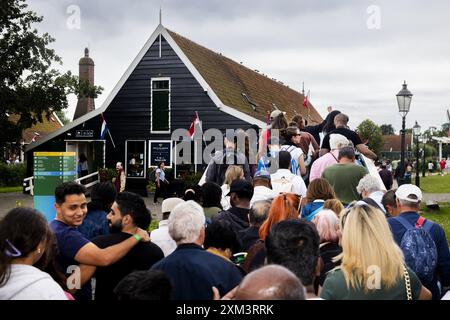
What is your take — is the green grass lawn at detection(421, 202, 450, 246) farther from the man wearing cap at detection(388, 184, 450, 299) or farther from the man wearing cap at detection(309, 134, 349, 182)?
the man wearing cap at detection(388, 184, 450, 299)

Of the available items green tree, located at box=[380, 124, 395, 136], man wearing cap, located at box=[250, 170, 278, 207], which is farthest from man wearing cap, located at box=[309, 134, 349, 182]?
green tree, located at box=[380, 124, 395, 136]

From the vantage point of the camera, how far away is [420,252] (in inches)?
177

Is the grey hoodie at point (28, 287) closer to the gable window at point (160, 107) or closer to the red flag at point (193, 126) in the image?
the red flag at point (193, 126)

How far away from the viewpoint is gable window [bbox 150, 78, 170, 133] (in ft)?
81.6

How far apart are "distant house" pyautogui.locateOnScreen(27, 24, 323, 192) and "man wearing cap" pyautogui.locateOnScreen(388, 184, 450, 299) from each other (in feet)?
62.0

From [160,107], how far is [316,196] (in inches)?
777

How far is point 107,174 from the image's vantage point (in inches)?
968

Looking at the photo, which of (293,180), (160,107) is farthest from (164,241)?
(160,107)

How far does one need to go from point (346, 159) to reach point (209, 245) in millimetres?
3466

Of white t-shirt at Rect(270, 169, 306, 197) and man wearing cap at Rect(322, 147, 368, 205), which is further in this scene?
white t-shirt at Rect(270, 169, 306, 197)

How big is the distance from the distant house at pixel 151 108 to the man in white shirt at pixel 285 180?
16416 millimetres

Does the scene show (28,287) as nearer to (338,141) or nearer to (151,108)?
(338,141)
